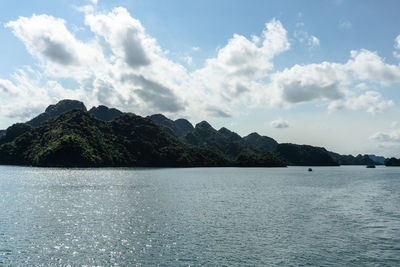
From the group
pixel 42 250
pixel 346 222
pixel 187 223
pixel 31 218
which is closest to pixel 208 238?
pixel 187 223

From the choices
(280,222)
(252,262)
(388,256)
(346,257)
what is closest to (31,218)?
(252,262)

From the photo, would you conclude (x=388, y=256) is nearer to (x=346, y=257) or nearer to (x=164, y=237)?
(x=346, y=257)

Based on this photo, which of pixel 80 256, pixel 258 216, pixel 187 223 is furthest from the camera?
pixel 258 216

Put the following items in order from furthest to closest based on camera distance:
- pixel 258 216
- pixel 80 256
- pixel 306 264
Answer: pixel 258 216 < pixel 80 256 < pixel 306 264

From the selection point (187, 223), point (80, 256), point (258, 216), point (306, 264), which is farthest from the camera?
point (258, 216)

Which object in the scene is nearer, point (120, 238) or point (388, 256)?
point (388, 256)

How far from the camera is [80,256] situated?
38.2 metres

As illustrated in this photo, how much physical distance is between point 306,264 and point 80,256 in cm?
3023

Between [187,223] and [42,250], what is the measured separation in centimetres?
2728

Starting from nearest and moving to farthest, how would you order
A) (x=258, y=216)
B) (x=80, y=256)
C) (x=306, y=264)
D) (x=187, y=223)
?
(x=306, y=264) → (x=80, y=256) → (x=187, y=223) → (x=258, y=216)

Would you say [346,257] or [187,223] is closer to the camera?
[346,257]

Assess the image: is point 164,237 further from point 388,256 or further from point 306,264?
point 388,256

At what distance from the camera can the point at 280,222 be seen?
2392 inches

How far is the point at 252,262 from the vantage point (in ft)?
119
